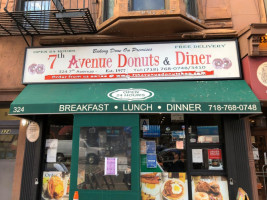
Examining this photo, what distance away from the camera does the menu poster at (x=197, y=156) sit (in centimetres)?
604

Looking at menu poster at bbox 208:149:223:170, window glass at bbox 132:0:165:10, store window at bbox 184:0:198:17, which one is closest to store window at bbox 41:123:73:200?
menu poster at bbox 208:149:223:170

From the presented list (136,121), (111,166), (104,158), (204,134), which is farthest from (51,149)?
(204,134)

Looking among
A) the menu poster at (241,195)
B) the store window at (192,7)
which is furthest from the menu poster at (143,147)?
the store window at (192,7)

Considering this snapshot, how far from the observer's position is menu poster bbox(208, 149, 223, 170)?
596 centimetres

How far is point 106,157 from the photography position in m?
5.61

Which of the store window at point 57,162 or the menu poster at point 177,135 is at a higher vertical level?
the menu poster at point 177,135

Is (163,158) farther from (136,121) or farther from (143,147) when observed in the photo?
(136,121)

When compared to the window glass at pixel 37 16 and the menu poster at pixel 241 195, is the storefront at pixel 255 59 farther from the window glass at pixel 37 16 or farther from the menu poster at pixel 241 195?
the window glass at pixel 37 16

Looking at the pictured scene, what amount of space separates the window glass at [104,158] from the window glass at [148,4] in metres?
3.41

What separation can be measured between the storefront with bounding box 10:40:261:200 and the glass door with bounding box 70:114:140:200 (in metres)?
0.02

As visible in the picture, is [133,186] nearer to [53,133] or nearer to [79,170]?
[79,170]

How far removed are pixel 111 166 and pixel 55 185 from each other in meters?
1.90

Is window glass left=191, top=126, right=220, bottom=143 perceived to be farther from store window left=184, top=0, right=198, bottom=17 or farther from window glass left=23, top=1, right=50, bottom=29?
window glass left=23, top=1, right=50, bottom=29

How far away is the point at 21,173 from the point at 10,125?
1.48 metres
